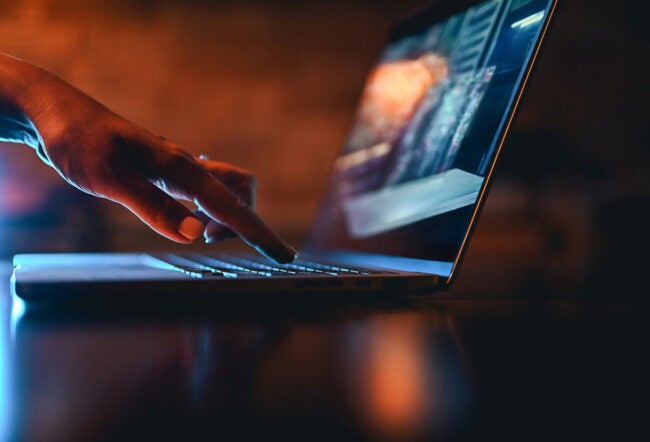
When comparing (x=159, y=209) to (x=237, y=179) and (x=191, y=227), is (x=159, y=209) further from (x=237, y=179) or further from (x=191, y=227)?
(x=237, y=179)

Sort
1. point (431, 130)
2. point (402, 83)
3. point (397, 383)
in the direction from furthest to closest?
point (402, 83) < point (431, 130) < point (397, 383)

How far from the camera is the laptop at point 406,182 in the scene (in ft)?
1.79

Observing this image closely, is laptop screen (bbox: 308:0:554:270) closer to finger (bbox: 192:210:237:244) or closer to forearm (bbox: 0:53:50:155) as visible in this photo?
finger (bbox: 192:210:237:244)

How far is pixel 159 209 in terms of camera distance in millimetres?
585

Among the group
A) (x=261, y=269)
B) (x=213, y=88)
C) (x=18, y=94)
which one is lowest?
(x=261, y=269)

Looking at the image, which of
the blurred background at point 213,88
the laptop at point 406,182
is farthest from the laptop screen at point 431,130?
the blurred background at point 213,88

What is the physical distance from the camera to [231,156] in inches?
79.7

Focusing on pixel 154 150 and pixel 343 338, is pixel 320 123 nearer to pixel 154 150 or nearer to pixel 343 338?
pixel 154 150

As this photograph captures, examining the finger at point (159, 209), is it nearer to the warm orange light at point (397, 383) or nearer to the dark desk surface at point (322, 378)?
the dark desk surface at point (322, 378)

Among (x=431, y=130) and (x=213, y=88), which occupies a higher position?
(x=213, y=88)

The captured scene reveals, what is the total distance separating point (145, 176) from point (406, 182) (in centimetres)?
37

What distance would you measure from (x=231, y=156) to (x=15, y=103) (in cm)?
134

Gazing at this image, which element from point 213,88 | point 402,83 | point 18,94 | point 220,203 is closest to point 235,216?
point 220,203

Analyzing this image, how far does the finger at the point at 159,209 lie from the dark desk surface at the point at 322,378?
5.2 inches
